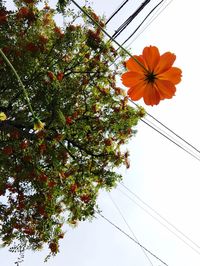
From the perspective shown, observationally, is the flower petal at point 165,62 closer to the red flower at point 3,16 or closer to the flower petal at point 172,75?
the flower petal at point 172,75

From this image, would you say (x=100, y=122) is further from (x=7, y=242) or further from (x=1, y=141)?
(x=7, y=242)

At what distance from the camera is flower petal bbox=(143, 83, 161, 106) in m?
1.08

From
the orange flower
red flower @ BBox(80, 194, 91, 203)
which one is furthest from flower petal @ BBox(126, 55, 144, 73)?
red flower @ BBox(80, 194, 91, 203)

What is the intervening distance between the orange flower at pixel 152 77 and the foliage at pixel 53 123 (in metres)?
5.94

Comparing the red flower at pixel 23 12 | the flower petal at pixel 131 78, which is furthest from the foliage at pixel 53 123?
the flower petal at pixel 131 78

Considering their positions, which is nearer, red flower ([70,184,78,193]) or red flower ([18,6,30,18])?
red flower ([18,6,30,18])

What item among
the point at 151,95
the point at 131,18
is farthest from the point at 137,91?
the point at 131,18

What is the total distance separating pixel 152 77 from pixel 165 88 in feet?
0.16

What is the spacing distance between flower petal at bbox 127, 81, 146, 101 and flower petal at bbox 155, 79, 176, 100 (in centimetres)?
5

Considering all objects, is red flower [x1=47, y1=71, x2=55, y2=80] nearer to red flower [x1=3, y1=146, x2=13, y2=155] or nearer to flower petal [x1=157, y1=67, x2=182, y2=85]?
red flower [x1=3, y1=146, x2=13, y2=155]

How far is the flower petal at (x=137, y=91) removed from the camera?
1.10m

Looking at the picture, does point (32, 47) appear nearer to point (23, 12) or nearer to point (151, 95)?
point (23, 12)

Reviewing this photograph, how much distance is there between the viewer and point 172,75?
1.08m

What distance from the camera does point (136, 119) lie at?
8.12 m
